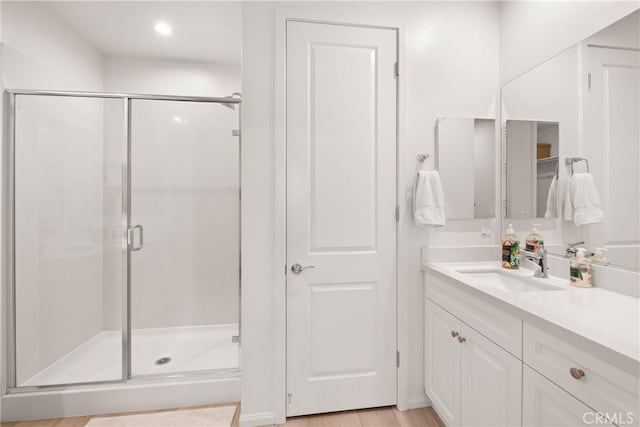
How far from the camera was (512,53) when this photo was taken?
1859mm

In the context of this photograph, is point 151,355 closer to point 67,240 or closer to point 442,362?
point 67,240

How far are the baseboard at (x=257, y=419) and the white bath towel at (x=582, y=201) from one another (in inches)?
75.2

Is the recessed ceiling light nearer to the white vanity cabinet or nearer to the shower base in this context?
the shower base

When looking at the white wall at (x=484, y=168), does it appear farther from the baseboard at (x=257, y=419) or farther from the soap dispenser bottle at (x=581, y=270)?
the baseboard at (x=257, y=419)

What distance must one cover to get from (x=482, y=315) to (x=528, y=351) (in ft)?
0.81

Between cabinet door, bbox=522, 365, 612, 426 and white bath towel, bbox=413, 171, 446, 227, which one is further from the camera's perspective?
white bath towel, bbox=413, 171, 446, 227

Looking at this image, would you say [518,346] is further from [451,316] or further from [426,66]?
[426,66]

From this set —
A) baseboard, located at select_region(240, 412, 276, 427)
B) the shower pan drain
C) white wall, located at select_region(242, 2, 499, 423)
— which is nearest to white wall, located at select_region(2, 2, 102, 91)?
white wall, located at select_region(242, 2, 499, 423)

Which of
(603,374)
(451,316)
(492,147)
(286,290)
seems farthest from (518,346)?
(492,147)

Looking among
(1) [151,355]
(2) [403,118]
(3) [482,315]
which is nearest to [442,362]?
(3) [482,315]

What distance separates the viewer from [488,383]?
4.06 ft

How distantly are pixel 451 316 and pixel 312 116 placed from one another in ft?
4.29

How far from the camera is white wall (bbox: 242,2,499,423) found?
170cm

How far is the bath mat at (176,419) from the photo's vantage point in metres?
1.70
